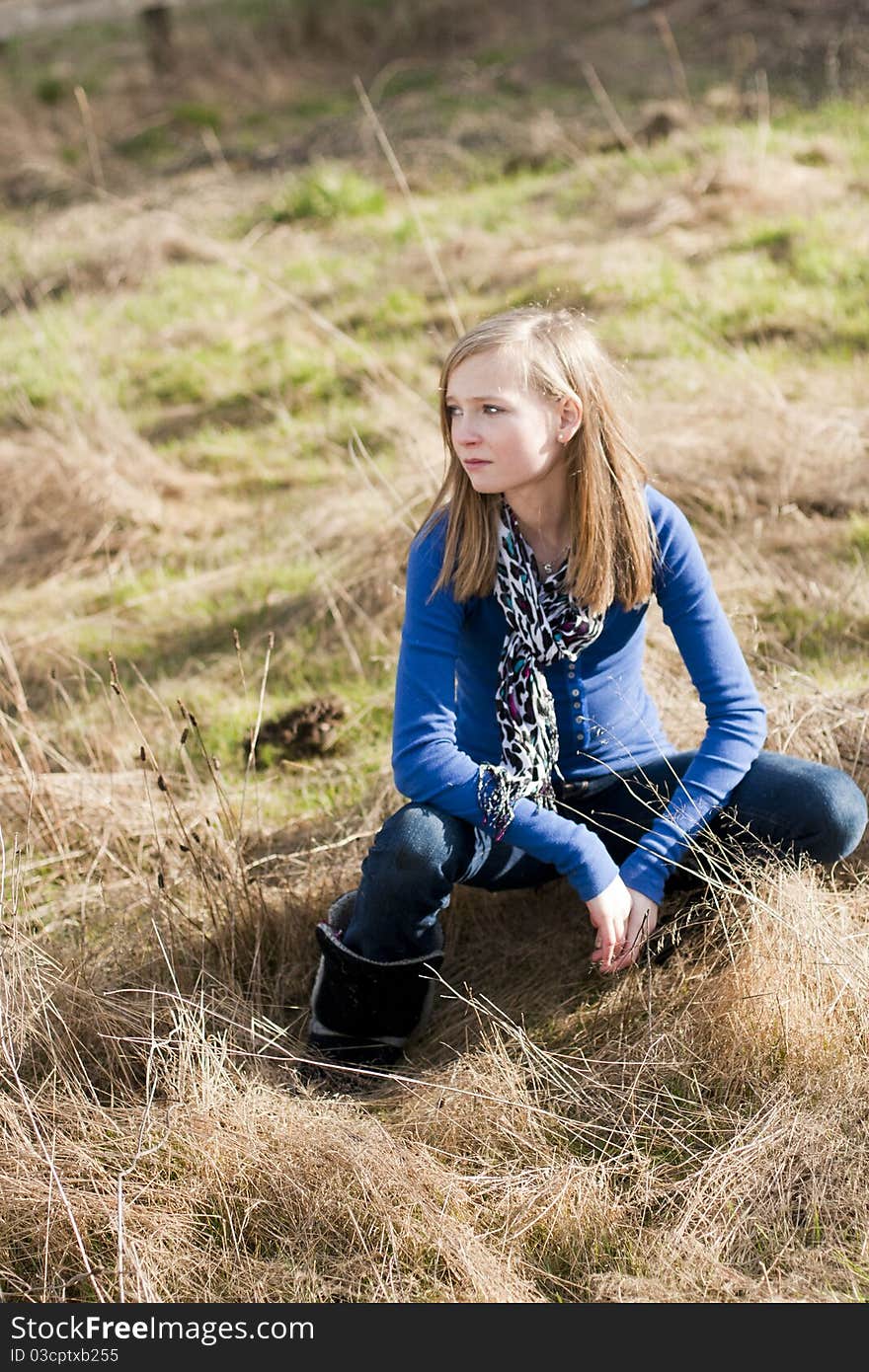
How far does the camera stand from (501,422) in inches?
89.3

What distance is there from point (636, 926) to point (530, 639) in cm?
51

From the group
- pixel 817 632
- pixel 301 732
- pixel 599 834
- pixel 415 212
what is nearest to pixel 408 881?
pixel 599 834

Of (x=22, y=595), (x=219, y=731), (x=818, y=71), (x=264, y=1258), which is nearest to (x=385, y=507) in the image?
(x=219, y=731)

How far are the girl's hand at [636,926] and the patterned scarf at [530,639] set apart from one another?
23 cm

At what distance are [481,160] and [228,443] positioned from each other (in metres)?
3.46

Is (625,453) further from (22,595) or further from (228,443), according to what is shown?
(228,443)

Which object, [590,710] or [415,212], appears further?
[415,212]

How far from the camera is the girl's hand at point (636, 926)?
2289mm

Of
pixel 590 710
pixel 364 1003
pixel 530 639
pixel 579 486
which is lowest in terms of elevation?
pixel 364 1003

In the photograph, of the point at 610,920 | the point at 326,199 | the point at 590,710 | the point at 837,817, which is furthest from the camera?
the point at 326,199

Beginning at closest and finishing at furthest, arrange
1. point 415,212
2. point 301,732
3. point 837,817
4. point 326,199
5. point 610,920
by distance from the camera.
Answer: point 610,920
point 837,817
point 301,732
point 415,212
point 326,199

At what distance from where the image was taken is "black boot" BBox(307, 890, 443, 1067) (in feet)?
7.66

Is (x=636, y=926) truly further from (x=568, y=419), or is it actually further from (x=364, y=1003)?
(x=568, y=419)

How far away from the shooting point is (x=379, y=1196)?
6.64 feet
